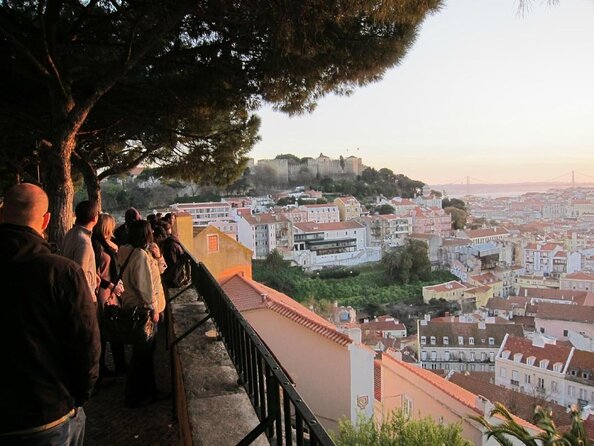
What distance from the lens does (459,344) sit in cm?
4466

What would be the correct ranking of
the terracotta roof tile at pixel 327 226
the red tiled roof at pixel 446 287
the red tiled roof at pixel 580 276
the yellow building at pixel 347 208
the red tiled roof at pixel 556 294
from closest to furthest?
the red tiled roof at pixel 556 294
the red tiled roof at pixel 446 287
the red tiled roof at pixel 580 276
the terracotta roof tile at pixel 327 226
the yellow building at pixel 347 208

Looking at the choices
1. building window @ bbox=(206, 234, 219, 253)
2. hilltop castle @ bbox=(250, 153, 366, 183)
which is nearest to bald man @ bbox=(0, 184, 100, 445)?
building window @ bbox=(206, 234, 219, 253)

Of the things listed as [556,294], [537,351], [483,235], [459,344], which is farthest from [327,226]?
[537,351]

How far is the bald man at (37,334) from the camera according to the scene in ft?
4.86

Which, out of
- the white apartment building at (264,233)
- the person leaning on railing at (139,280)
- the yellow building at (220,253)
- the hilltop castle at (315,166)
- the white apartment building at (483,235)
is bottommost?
the white apartment building at (483,235)

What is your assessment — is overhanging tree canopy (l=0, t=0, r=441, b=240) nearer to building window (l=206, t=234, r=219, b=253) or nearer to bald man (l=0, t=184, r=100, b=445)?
bald man (l=0, t=184, r=100, b=445)

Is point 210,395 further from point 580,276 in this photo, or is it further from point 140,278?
point 580,276

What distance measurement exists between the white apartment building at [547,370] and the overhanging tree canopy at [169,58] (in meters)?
35.0

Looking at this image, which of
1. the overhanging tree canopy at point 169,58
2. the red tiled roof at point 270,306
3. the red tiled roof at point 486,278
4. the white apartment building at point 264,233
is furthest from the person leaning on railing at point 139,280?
the red tiled roof at point 486,278

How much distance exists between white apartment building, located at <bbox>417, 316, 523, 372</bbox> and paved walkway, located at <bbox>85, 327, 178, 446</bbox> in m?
44.1

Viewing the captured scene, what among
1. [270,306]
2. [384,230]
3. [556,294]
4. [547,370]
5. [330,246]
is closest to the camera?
[270,306]

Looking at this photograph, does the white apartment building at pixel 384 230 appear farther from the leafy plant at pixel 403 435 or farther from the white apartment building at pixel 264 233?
the leafy plant at pixel 403 435

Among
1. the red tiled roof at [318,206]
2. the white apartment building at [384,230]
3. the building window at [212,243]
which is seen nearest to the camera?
the building window at [212,243]

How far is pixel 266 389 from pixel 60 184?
409cm
